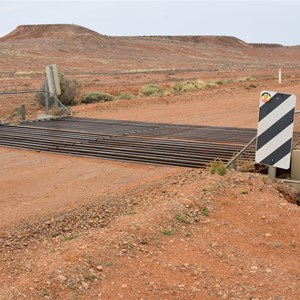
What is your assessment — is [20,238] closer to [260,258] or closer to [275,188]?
→ [260,258]

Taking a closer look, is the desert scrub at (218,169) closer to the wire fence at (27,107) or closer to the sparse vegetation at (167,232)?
the sparse vegetation at (167,232)

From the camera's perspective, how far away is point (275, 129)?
20.8ft

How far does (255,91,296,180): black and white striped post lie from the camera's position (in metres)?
6.25

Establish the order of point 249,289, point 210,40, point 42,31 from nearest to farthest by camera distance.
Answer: point 249,289 < point 42,31 < point 210,40

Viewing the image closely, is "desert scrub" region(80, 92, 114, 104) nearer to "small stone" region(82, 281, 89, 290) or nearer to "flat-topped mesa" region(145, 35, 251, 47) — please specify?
"small stone" region(82, 281, 89, 290)

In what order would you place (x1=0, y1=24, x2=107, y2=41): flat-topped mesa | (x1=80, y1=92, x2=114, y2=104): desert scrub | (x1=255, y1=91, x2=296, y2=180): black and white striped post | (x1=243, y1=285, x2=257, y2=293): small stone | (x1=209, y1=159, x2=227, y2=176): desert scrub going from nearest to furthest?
(x1=243, y1=285, x2=257, y2=293): small stone, (x1=255, y1=91, x2=296, y2=180): black and white striped post, (x1=209, y1=159, x2=227, y2=176): desert scrub, (x1=80, y1=92, x2=114, y2=104): desert scrub, (x1=0, y1=24, x2=107, y2=41): flat-topped mesa

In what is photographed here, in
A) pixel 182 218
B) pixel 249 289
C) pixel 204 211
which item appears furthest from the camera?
pixel 204 211

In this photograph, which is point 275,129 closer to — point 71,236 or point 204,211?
point 204,211

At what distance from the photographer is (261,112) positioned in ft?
20.7

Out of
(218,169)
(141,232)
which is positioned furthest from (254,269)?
(218,169)

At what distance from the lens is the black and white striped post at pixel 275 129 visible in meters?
6.25

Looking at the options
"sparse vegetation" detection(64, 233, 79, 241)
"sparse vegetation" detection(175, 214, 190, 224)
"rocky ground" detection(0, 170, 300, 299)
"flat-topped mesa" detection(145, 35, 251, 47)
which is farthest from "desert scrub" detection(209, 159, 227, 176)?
"flat-topped mesa" detection(145, 35, 251, 47)

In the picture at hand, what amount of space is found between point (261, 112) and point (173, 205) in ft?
6.04

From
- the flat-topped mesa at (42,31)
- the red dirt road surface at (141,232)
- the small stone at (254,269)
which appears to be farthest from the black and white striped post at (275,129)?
the flat-topped mesa at (42,31)
